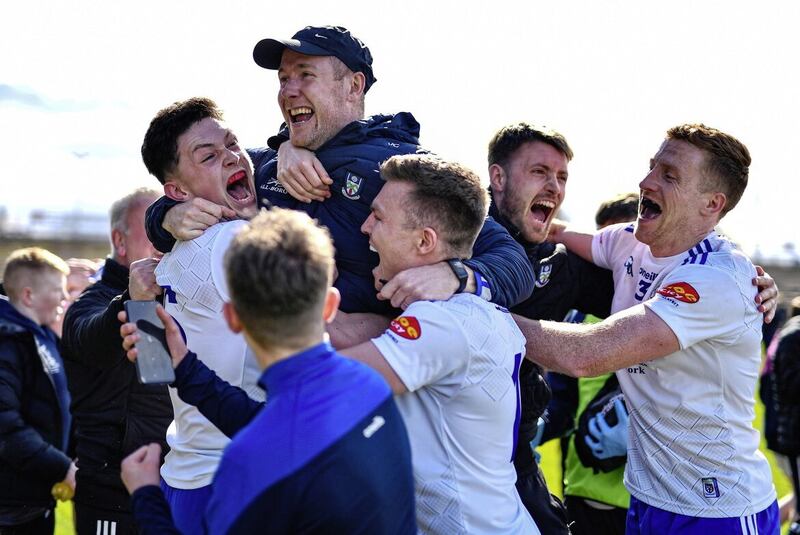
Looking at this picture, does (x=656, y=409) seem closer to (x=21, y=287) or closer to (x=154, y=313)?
(x=154, y=313)

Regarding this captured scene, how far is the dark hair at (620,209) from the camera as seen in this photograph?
237 inches

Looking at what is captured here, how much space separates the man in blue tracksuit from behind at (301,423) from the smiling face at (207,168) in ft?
4.80

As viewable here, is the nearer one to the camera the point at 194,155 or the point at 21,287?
the point at 194,155

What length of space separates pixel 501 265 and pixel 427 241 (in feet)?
1.46

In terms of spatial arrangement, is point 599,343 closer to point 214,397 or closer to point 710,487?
point 710,487

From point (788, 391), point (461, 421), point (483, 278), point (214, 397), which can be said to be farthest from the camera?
point (788, 391)

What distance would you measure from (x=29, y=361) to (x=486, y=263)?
13.0ft

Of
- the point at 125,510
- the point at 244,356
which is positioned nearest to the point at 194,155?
the point at 244,356

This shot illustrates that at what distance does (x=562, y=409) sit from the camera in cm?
581

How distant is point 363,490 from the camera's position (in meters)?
2.24

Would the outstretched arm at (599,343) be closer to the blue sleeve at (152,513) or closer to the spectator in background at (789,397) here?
the blue sleeve at (152,513)

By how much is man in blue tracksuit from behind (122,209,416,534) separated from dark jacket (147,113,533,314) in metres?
1.12

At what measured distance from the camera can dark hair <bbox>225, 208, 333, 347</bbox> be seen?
7.36 feet

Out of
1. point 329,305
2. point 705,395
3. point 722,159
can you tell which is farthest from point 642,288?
point 329,305
